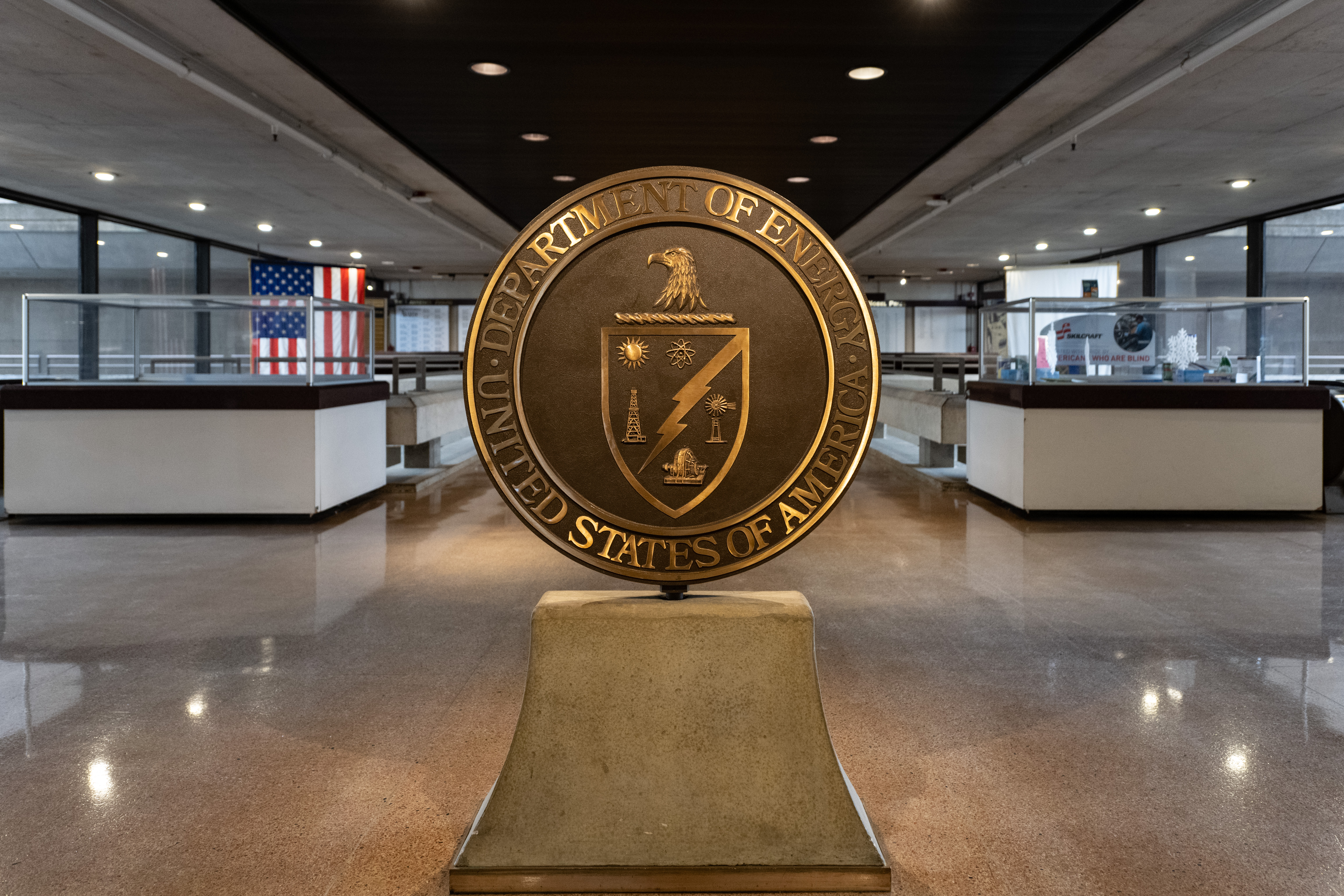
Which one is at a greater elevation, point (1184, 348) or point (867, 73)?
point (867, 73)

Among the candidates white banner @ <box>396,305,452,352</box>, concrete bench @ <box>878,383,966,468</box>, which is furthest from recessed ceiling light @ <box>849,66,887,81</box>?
white banner @ <box>396,305,452,352</box>

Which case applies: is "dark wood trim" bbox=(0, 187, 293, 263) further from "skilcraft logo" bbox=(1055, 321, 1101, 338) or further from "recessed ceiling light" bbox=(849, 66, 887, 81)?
"skilcraft logo" bbox=(1055, 321, 1101, 338)

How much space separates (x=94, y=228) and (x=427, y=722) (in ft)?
43.6

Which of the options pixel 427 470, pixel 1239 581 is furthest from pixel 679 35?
pixel 427 470

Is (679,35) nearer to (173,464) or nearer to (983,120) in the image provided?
(983,120)

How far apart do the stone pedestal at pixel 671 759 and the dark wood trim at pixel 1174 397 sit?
5636 mm

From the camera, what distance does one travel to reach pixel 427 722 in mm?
3041

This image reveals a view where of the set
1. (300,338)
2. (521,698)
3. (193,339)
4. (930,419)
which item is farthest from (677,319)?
(193,339)

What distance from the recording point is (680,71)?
22.6 ft

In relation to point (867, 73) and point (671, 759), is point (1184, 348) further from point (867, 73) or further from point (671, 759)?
point (671, 759)

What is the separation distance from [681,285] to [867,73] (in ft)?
18.1

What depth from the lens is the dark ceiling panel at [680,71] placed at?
5.85 metres

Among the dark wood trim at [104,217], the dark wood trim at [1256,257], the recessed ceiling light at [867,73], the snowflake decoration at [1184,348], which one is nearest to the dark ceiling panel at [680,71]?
the recessed ceiling light at [867,73]

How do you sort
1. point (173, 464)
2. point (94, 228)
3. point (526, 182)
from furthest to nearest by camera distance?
point (94, 228) → point (526, 182) → point (173, 464)
